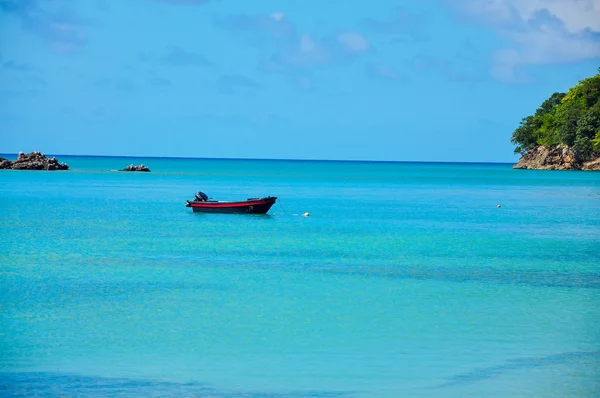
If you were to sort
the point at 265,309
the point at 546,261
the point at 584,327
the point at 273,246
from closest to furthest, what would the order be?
the point at 584,327 < the point at 265,309 < the point at 546,261 < the point at 273,246

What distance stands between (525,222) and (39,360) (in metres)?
36.4

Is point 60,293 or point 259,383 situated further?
point 60,293

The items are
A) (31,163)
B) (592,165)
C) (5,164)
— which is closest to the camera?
(31,163)

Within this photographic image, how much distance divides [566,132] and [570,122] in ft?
6.32

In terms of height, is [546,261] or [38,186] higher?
[38,186]

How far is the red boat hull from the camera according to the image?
50219 mm

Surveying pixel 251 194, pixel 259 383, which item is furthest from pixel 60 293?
pixel 251 194

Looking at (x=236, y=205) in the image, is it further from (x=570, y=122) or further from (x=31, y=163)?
(x=570, y=122)

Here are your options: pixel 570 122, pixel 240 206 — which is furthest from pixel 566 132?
pixel 240 206

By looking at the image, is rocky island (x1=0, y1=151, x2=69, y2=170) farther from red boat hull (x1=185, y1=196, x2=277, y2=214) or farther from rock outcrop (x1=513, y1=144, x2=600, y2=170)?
red boat hull (x1=185, y1=196, x2=277, y2=214)

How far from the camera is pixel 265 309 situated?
22.8 m

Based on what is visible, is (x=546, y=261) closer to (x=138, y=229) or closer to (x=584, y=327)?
(x=584, y=327)

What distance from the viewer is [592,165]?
140 m

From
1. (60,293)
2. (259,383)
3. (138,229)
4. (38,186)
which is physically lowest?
(259,383)
